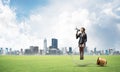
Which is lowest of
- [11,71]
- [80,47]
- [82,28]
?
[11,71]

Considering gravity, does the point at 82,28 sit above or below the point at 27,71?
above

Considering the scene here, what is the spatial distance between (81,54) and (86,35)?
0.98m

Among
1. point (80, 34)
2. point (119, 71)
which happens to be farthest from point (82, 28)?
point (119, 71)

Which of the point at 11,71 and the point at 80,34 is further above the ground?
the point at 80,34

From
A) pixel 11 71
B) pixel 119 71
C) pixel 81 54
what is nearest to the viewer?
pixel 119 71

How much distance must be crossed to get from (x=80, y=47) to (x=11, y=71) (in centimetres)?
354

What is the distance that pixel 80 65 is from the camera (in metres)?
15.2

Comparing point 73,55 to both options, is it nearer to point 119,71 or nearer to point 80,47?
point 80,47

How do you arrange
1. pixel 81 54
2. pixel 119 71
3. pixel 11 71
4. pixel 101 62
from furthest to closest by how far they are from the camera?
pixel 101 62 → pixel 81 54 → pixel 11 71 → pixel 119 71

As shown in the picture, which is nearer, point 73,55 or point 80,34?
point 80,34

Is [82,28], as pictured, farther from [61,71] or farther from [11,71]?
[11,71]

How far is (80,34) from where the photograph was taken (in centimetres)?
1466

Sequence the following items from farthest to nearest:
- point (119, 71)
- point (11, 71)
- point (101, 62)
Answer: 1. point (101, 62)
2. point (11, 71)
3. point (119, 71)

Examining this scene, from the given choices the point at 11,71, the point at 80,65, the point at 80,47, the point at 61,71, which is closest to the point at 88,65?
the point at 80,65
